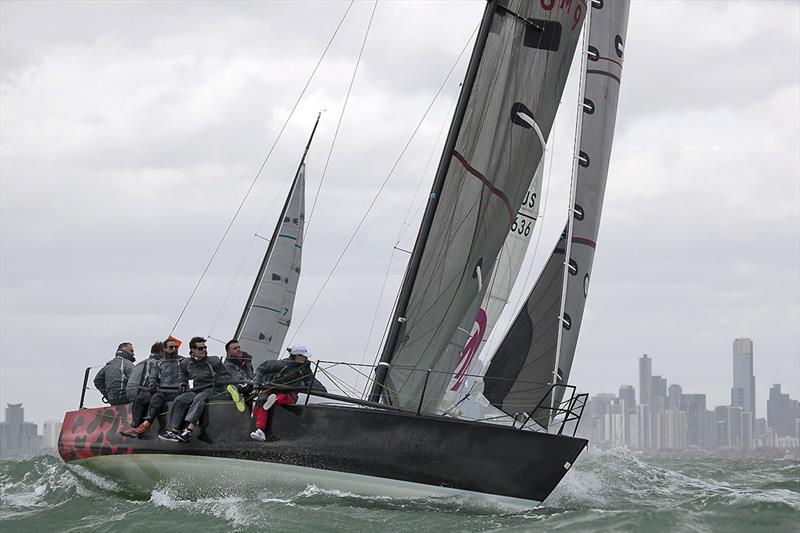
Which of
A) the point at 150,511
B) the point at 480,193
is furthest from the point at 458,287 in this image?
the point at 150,511

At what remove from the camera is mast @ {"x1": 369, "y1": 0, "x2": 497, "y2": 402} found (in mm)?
13336

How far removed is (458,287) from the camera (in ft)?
44.9

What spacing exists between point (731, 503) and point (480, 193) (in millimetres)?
4461

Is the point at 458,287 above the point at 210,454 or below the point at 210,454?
above

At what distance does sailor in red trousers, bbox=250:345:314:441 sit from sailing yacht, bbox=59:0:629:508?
139 mm

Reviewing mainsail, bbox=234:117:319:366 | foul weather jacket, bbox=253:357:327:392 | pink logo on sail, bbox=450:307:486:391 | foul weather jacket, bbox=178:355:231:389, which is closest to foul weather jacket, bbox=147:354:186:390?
foul weather jacket, bbox=178:355:231:389

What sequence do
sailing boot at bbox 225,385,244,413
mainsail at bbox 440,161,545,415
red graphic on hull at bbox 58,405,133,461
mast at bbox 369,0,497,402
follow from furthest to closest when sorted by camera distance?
mainsail at bbox 440,161,545,415 < red graphic on hull at bbox 58,405,133,461 < mast at bbox 369,0,497,402 < sailing boot at bbox 225,385,244,413

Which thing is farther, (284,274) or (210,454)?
(284,274)

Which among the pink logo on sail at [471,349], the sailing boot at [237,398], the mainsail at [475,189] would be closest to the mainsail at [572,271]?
the mainsail at [475,189]

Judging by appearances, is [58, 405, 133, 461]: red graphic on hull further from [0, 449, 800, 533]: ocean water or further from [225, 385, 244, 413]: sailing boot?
[225, 385, 244, 413]: sailing boot

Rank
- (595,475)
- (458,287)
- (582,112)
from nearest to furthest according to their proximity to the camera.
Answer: (458,287), (582,112), (595,475)

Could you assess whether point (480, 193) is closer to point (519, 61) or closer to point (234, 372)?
point (519, 61)

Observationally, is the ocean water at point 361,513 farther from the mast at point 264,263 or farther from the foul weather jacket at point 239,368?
the mast at point 264,263

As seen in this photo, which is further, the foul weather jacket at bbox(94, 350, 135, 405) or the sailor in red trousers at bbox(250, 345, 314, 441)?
the foul weather jacket at bbox(94, 350, 135, 405)
